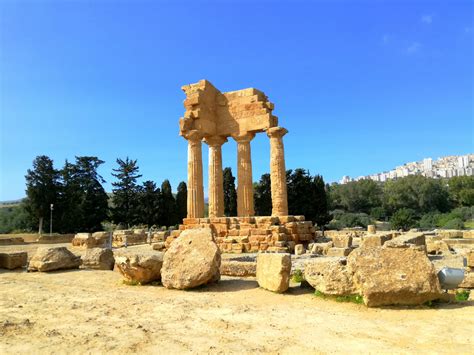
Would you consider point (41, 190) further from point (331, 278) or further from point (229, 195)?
point (331, 278)

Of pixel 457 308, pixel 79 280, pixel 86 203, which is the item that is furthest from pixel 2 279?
pixel 86 203

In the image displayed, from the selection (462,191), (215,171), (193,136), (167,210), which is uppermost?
(193,136)

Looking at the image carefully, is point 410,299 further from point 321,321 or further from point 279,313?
point 279,313

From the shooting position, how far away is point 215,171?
62.8 ft

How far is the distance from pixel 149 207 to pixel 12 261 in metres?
34.6

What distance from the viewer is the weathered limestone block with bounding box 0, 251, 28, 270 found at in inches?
455

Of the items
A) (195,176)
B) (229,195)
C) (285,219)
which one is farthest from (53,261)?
(229,195)

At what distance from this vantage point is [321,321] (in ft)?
17.5

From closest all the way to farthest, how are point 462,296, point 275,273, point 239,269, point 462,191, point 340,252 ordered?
point 462,296 < point 275,273 < point 239,269 < point 340,252 < point 462,191

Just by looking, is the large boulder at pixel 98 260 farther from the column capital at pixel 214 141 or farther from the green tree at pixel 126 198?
the green tree at pixel 126 198

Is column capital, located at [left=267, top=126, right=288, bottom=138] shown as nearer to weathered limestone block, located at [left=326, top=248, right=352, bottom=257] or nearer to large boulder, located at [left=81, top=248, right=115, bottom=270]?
weathered limestone block, located at [left=326, top=248, right=352, bottom=257]

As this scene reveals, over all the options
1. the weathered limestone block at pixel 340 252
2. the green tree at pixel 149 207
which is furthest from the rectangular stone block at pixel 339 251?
the green tree at pixel 149 207

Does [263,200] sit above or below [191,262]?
above

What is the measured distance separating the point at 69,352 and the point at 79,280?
549 cm
